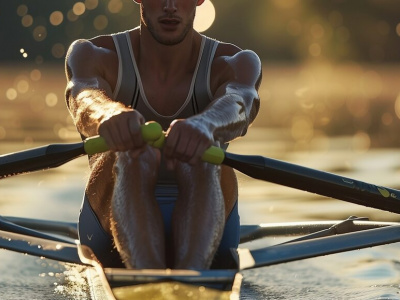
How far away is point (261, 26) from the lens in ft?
243

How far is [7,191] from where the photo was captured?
10758 mm

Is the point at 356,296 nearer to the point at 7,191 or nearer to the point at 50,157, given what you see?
the point at 50,157

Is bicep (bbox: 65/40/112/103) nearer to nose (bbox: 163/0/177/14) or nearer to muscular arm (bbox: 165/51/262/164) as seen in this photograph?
nose (bbox: 163/0/177/14)

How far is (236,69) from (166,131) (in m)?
0.64

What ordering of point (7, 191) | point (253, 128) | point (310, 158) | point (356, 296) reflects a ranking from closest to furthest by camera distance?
1. point (356, 296)
2. point (7, 191)
3. point (310, 158)
4. point (253, 128)

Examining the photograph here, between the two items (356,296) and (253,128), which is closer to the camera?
(356,296)

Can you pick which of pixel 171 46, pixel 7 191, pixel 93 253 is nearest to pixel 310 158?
pixel 7 191

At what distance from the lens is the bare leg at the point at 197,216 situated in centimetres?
512

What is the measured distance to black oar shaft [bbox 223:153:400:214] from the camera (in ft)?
17.8

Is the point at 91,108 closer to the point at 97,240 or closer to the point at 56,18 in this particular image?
the point at 97,240

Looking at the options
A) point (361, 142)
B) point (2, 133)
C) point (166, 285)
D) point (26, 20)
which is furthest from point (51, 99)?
point (26, 20)

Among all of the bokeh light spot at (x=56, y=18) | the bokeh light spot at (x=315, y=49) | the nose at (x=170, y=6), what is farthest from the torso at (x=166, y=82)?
the bokeh light spot at (x=56, y=18)

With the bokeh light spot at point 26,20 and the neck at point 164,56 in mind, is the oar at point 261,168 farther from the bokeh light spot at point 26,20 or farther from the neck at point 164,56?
the bokeh light spot at point 26,20

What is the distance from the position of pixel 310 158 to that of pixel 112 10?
62.5m
